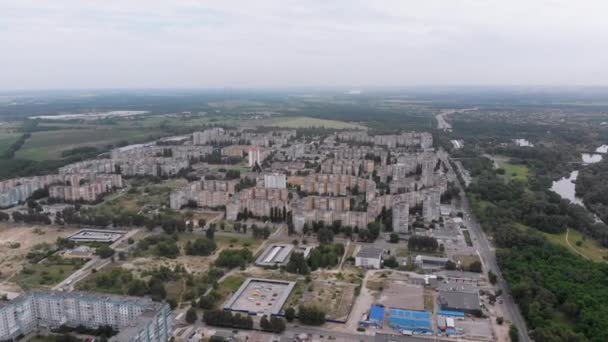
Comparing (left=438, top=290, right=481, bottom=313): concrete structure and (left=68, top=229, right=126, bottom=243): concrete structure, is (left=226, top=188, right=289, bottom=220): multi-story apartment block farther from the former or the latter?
(left=438, top=290, right=481, bottom=313): concrete structure

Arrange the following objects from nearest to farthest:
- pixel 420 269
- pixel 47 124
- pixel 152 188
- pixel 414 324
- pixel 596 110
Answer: pixel 414 324 → pixel 420 269 → pixel 152 188 → pixel 47 124 → pixel 596 110

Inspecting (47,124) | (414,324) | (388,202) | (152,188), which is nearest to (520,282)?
(414,324)

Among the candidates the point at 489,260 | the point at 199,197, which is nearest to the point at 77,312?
the point at 199,197

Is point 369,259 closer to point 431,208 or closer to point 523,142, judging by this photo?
point 431,208

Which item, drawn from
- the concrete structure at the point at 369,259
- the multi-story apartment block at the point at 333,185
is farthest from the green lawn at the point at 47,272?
the multi-story apartment block at the point at 333,185

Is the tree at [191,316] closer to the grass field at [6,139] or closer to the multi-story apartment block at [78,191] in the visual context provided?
the multi-story apartment block at [78,191]

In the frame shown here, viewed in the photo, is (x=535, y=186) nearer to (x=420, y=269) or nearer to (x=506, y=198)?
(x=506, y=198)

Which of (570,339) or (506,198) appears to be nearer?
(570,339)
